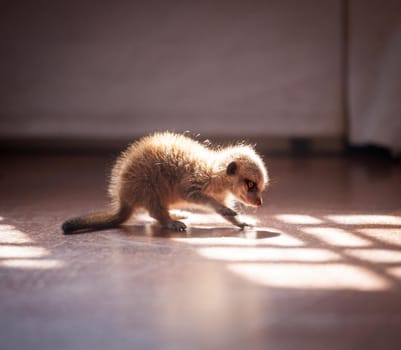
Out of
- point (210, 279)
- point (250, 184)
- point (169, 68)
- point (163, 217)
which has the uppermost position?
point (169, 68)

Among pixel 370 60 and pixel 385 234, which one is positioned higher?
pixel 370 60

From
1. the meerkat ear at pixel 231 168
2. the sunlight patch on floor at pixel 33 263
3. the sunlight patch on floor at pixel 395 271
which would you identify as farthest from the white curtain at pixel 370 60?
the sunlight patch on floor at pixel 33 263

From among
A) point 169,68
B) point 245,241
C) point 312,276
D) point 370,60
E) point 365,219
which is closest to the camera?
point 312,276

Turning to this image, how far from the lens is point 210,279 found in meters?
2.18

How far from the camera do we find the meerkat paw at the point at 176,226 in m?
2.90

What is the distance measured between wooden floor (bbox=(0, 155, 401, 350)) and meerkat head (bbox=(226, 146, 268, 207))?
0.48ft

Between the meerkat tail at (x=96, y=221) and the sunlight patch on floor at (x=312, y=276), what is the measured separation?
780 mm

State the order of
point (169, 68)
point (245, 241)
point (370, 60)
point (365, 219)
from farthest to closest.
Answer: point (169, 68) → point (370, 60) → point (365, 219) → point (245, 241)

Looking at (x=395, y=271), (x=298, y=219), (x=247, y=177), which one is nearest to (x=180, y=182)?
(x=247, y=177)

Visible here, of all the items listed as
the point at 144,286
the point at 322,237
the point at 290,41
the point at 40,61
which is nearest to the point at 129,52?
the point at 40,61

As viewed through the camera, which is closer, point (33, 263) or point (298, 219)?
point (33, 263)

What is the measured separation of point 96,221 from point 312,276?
1068 millimetres

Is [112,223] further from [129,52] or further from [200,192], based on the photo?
[129,52]

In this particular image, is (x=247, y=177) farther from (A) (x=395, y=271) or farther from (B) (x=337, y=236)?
(A) (x=395, y=271)
